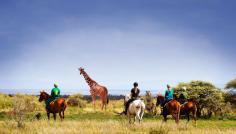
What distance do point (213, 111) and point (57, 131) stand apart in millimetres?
25097

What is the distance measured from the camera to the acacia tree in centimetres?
3828

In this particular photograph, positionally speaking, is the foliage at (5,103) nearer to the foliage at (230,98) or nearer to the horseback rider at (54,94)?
the horseback rider at (54,94)

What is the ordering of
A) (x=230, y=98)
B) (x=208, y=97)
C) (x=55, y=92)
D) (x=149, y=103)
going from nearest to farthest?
(x=55, y=92), (x=208, y=97), (x=149, y=103), (x=230, y=98)

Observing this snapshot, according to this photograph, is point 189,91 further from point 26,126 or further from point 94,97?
point 26,126

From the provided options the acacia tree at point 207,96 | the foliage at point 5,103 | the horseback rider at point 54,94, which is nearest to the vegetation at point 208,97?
the acacia tree at point 207,96

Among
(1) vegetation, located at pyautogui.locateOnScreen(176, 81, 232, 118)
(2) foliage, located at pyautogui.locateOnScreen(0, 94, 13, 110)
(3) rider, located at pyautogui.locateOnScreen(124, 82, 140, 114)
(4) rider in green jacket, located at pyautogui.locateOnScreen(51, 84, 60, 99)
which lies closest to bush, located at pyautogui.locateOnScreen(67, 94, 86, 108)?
(2) foliage, located at pyautogui.locateOnScreen(0, 94, 13, 110)

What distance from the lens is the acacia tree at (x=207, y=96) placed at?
3828cm

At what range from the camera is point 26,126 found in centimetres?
1962

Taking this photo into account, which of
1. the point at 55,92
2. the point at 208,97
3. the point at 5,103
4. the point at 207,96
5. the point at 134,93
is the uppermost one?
the point at 207,96

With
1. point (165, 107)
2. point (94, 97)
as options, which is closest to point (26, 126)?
point (165, 107)

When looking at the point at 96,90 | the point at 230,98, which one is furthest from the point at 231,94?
the point at 96,90

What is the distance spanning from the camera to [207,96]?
1527 inches

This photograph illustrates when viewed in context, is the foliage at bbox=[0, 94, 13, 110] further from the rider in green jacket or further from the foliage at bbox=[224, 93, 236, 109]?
the foliage at bbox=[224, 93, 236, 109]

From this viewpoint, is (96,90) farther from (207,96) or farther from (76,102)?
(207,96)
